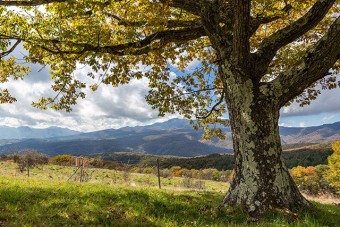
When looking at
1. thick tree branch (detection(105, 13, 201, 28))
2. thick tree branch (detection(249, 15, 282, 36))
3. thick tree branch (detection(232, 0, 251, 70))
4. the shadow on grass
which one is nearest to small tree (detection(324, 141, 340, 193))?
thick tree branch (detection(249, 15, 282, 36))

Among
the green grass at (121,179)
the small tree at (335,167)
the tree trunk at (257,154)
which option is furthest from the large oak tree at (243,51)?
the small tree at (335,167)

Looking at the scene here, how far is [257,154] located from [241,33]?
3.71 meters

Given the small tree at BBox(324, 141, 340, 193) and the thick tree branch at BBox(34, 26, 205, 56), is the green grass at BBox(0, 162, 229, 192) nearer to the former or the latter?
the thick tree branch at BBox(34, 26, 205, 56)

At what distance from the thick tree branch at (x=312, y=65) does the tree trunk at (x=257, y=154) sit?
552mm

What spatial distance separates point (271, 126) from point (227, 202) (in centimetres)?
277

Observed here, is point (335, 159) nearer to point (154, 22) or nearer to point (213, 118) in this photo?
point (213, 118)

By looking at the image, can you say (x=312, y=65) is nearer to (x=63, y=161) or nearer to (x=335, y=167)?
(x=335, y=167)

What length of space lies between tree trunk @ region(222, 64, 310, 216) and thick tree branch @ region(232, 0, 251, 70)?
468 mm

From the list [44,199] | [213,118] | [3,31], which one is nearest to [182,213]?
[44,199]

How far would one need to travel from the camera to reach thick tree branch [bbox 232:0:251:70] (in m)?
9.27

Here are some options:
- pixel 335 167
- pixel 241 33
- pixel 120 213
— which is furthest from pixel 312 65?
pixel 335 167

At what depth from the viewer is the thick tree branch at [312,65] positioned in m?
9.69

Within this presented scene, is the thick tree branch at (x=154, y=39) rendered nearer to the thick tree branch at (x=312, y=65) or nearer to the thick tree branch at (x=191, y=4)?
the thick tree branch at (x=191, y=4)

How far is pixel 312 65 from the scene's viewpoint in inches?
389
